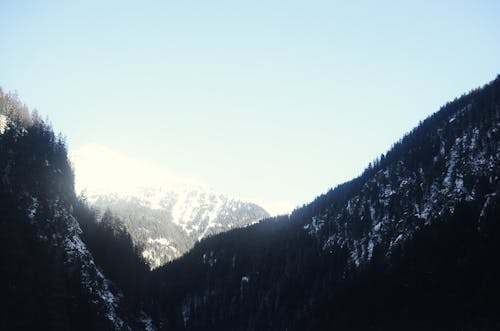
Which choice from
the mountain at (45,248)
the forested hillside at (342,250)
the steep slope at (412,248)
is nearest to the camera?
the mountain at (45,248)

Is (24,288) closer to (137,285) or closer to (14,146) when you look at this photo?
(14,146)

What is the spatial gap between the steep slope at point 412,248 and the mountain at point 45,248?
40.6m

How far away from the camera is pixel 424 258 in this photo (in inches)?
5182

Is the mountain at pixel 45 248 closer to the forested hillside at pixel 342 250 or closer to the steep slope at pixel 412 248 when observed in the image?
the forested hillside at pixel 342 250

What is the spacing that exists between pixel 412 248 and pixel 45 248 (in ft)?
299

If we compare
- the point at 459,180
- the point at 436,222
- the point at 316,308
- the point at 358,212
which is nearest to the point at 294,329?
the point at 316,308

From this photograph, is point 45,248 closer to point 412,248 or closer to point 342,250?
point 412,248

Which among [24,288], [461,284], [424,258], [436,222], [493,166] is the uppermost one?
[493,166]

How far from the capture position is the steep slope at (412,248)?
386 feet

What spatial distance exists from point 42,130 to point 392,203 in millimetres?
107704

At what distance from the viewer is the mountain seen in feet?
298

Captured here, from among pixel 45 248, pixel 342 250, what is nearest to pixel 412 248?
pixel 342 250

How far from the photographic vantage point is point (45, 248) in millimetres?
105312

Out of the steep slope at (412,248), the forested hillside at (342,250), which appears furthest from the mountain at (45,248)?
the steep slope at (412,248)
